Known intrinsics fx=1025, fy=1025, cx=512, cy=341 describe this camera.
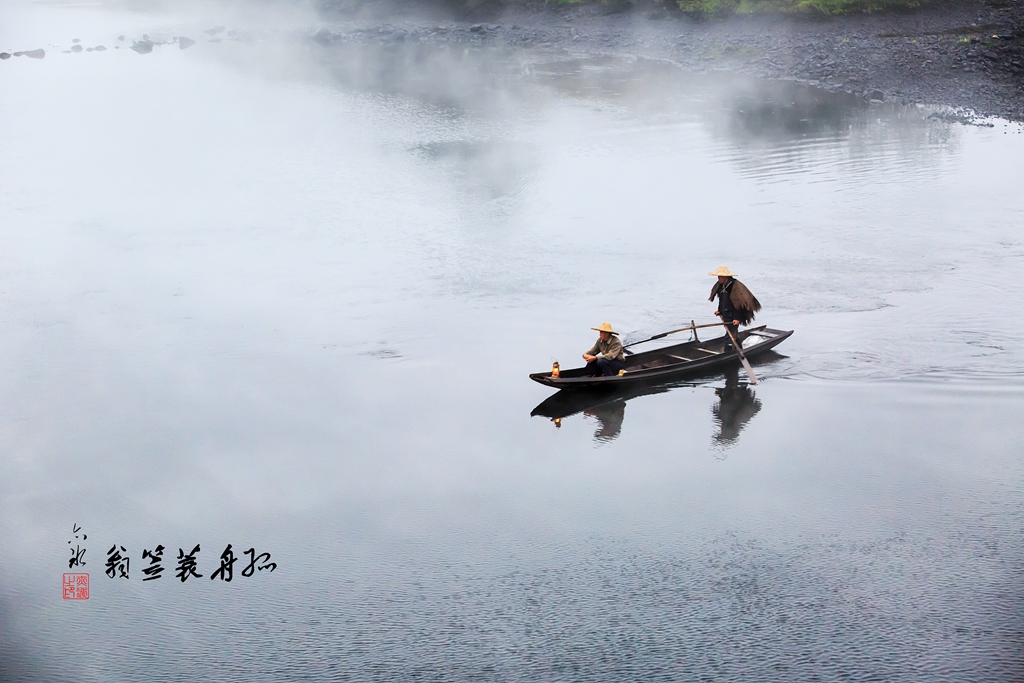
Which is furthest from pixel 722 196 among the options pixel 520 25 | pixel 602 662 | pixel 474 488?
pixel 520 25

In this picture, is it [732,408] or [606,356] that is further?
[732,408]

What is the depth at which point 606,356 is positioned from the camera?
19.9 meters

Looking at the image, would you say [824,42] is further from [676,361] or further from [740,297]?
[676,361]

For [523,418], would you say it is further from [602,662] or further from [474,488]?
[602,662]

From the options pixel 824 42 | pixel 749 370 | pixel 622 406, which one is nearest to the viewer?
pixel 622 406

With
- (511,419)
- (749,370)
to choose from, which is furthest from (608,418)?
(749,370)

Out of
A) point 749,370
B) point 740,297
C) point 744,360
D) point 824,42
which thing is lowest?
point 749,370

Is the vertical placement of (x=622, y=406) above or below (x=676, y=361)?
below

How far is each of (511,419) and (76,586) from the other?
8.11 meters

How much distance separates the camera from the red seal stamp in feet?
49.0

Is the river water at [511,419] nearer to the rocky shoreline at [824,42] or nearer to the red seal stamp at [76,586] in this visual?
the red seal stamp at [76,586]

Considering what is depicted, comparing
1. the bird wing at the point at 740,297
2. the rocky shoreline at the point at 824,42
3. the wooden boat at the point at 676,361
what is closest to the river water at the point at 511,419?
the wooden boat at the point at 676,361

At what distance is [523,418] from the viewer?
64.5ft

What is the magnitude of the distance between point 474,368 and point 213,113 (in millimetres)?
35007
